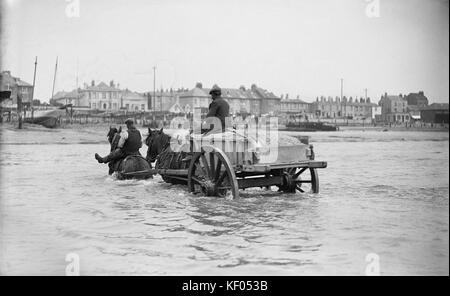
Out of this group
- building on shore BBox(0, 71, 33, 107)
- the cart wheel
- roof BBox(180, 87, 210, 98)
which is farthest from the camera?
roof BBox(180, 87, 210, 98)

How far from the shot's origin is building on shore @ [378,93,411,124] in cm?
11330

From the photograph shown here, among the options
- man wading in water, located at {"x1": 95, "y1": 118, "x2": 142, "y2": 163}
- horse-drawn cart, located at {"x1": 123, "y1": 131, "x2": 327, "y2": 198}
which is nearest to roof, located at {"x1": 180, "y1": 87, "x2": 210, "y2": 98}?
man wading in water, located at {"x1": 95, "y1": 118, "x2": 142, "y2": 163}

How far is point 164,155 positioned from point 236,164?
3.14 meters

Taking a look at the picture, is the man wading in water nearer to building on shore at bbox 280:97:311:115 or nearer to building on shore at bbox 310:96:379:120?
building on shore at bbox 280:97:311:115

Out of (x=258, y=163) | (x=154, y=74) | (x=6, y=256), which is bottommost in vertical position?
(x=6, y=256)

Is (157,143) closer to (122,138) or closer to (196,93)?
(122,138)

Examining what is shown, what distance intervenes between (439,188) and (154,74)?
6545 centimetres

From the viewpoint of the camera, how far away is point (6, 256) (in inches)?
263

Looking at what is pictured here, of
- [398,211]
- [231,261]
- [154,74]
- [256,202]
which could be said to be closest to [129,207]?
[256,202]

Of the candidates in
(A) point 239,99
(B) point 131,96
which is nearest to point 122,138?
(A) point 239,99

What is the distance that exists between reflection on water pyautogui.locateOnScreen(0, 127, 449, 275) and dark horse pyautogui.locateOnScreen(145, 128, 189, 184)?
1.88 ft

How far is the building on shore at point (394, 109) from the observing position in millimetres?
113300

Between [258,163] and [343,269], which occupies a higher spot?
[258,163]
